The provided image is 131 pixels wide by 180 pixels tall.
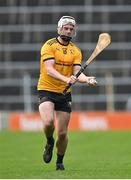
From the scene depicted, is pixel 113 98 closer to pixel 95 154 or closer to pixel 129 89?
pixel 129 89

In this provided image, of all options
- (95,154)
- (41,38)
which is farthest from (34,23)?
(95,154)

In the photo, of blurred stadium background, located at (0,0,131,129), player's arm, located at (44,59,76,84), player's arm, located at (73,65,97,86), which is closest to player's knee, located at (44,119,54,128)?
player's arm, located at (44,59,76,84)

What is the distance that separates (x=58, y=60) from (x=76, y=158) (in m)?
4.96

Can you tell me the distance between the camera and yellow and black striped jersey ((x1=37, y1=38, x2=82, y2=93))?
1352 centimetres

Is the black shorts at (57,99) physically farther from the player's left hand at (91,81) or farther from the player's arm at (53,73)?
the player's left hand at (91,81)

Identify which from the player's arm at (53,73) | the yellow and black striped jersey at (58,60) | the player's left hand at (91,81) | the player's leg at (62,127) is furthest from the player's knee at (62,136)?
the player's left hand at (91,81)

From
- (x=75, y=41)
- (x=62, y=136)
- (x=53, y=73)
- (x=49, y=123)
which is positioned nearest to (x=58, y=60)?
(x=53, y=73)

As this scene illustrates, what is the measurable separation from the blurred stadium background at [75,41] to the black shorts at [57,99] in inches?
900

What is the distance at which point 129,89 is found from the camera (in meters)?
36.7

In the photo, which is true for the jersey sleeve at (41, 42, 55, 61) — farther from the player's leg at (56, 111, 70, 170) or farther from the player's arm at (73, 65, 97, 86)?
the player's leg at (56, 111, 70, 170)

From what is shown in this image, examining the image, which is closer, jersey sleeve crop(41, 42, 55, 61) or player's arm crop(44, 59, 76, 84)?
player's arm crop(44, 59, 76, 84)

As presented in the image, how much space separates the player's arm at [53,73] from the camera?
13137 millimetres

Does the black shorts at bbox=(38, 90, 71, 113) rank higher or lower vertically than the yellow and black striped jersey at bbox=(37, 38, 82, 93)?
lower

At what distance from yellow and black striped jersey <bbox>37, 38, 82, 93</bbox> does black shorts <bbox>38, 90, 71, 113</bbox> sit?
7 cm
